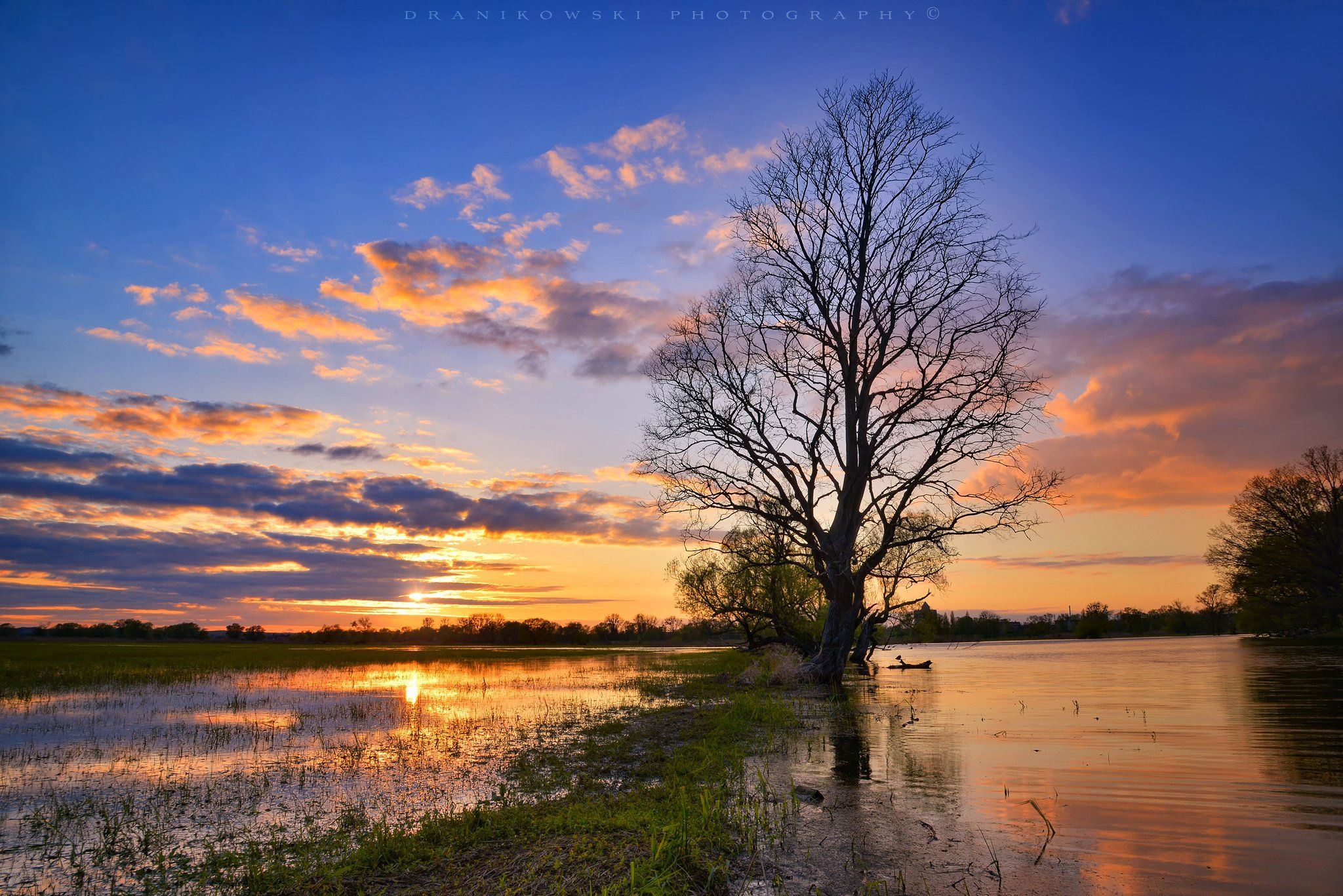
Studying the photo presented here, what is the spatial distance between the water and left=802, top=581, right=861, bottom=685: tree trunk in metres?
6.33

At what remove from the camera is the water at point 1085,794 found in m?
6.23

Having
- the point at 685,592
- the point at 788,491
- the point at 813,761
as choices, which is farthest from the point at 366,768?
the point at 685,592

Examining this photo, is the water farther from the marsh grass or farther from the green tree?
the green tree

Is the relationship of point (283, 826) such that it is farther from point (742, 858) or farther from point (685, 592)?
point (685, 592)

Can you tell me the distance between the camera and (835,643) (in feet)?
88.2

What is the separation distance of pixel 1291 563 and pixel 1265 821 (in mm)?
72889

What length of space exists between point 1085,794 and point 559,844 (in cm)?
706

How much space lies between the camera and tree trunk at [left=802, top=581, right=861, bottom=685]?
2645cm

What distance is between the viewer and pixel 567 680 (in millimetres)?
35000

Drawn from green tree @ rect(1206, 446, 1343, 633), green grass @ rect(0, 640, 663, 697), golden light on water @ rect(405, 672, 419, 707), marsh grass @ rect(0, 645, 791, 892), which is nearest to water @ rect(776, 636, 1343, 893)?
marsh grass @ rect(0, 645, 791, 892)

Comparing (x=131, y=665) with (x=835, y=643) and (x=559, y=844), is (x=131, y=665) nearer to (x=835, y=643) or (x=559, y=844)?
(x=835, y=643)

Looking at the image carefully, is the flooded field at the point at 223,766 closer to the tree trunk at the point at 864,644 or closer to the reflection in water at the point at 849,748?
the reflection in water at the point at 849,748

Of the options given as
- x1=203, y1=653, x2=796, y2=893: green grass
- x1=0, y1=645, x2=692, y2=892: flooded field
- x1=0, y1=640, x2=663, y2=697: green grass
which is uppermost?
x1=203, y1=653, x2=796, y2=893: green grass

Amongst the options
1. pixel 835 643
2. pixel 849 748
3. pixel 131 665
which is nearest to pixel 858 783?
pixel 849 748
